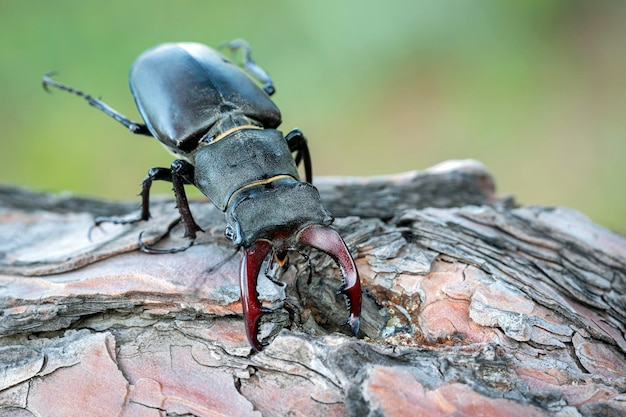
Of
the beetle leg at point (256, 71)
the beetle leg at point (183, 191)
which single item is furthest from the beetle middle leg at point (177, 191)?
the beetle leg at point (256, 71)

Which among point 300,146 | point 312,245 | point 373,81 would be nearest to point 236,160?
point 300,146

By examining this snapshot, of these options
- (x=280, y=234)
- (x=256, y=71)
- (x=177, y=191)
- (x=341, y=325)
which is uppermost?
(x=256, y=71)

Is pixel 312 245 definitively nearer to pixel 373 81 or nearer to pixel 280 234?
pixel 280 234

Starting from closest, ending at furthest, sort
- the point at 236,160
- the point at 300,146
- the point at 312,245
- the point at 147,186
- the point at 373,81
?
the point at 312,245, the point at 236,160, the point at 147,186, the point at 300,146, the point at 373,81

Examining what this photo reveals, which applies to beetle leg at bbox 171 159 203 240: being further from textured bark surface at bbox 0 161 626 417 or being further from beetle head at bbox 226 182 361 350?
beetle head at bbox 226 182 361 350

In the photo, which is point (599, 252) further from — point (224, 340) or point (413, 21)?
point (413, 21)

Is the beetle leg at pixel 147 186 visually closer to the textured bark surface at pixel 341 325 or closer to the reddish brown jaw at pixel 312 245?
the textured bark surface at pixel 341 325

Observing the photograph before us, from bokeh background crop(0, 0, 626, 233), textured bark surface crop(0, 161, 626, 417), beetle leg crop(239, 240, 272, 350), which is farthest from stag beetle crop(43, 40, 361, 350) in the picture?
bokeh background crop(0, 0, 626, 233)
